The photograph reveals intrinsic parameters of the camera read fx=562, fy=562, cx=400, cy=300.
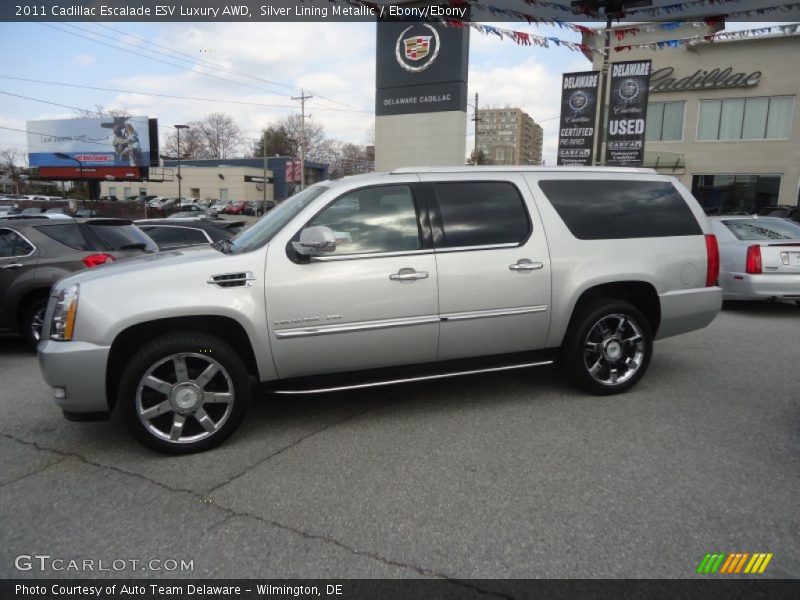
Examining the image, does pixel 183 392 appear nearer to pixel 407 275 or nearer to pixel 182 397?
pixel 182 397

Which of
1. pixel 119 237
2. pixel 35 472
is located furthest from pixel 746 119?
pixel 35 472

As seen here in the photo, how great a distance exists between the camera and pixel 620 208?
4805mm

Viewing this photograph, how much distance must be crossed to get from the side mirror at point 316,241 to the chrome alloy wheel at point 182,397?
3.09 feet

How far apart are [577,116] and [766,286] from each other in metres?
10.7

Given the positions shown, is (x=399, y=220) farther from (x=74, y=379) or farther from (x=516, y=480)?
(x=74, y=379)

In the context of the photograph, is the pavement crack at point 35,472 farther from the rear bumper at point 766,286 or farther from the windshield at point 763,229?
the windshield at point 763,229

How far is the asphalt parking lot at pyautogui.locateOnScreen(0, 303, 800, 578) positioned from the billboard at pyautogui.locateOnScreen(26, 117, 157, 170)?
5853cm

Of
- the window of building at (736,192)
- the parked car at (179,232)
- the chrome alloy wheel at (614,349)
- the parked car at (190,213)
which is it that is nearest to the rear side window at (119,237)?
the parked car at (179,232)

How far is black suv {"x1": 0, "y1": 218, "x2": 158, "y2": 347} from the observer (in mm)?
6438

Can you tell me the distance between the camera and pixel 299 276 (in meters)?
3.82

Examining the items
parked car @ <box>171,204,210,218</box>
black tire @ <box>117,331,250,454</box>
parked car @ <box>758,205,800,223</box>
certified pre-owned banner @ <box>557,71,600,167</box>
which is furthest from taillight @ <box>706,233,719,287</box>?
parked car @ <box>171,204,210,218</box>

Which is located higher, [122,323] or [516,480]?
[122,323]
